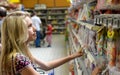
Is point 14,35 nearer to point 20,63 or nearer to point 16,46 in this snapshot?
point 16,46

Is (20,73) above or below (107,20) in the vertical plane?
below

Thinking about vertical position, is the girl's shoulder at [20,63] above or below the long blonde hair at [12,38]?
below

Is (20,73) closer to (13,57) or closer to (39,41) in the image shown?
(13,57)

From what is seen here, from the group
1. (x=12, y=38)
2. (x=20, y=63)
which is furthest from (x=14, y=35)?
(x=20, y=63)

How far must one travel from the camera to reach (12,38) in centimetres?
206

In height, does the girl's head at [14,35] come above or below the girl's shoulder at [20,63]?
above

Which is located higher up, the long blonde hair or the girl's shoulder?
the long blonde hair

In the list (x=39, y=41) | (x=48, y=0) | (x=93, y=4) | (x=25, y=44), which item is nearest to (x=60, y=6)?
(x=48, y=0)

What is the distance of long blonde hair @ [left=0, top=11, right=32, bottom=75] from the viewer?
2.04 metres

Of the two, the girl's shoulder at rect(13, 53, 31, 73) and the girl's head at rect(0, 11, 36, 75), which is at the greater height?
the girl's head at rect(0, 11, 36, 75)

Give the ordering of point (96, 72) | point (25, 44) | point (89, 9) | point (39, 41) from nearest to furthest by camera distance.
Answer: point (96, 72)
point (25, 44)
point (89, 9)
point (39, 41)

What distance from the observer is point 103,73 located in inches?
74.4

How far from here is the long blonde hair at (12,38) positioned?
2035mm

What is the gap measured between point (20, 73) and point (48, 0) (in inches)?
696
